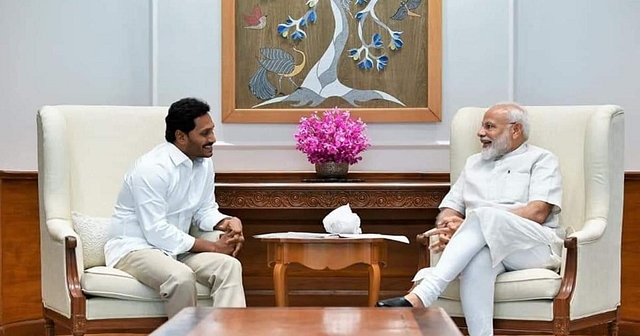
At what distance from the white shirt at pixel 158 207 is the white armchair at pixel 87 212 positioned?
133mm

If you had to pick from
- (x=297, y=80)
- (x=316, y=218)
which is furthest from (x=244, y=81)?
(x=316, y=218)

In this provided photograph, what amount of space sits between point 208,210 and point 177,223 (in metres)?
0.17

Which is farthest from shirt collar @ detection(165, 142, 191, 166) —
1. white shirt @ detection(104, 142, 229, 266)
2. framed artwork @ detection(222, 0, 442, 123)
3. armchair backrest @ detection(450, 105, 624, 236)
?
armchair backrest @ detection(450, 105, 624, 236)

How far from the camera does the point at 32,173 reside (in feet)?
16.5

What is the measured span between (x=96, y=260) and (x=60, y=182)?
380 millimetres

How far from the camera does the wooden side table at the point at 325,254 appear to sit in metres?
4.29

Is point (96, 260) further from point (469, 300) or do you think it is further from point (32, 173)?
point (469, 300)

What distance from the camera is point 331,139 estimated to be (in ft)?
16.5

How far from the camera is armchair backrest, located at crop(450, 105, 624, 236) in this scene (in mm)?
4285

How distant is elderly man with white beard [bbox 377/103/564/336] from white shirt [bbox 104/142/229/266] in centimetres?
96

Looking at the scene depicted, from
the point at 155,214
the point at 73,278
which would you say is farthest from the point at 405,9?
the point at 73,278

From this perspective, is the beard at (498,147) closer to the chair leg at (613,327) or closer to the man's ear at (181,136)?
the chair leg at (613,327)

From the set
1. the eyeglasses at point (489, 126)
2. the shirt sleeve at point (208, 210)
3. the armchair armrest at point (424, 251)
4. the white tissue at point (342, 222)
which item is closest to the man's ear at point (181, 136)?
the shirt sleeve at point (208, 210)

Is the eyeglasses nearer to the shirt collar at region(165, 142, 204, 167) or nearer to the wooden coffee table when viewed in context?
the shirt collar at region(165, 142, 204, 167)
